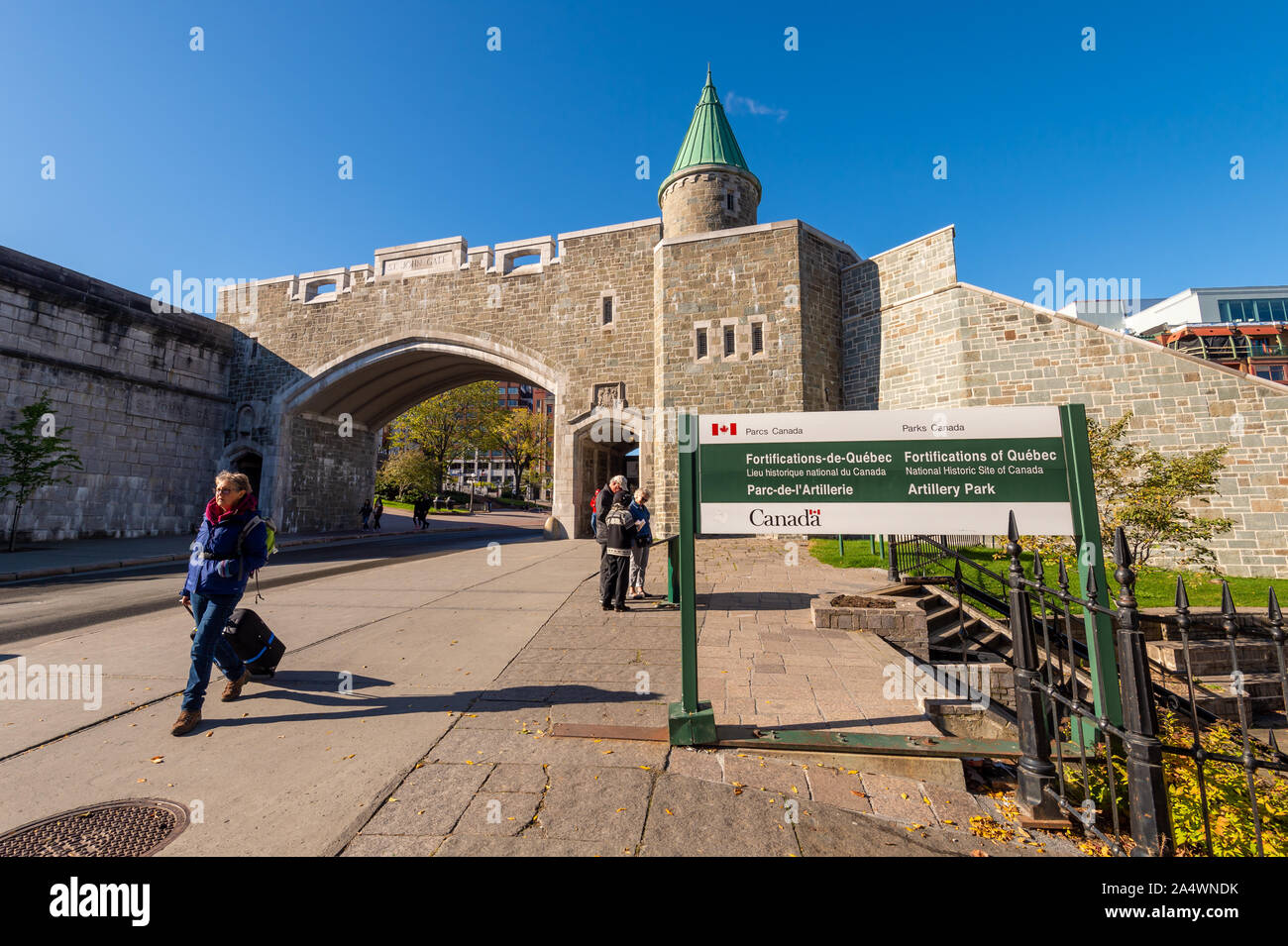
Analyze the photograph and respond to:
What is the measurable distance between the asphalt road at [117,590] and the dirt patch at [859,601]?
7.56 metres

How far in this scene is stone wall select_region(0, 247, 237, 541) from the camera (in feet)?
49.1

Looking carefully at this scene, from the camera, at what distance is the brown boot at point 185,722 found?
3.27 metres

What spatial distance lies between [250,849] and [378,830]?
47 cm

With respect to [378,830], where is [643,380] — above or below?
above

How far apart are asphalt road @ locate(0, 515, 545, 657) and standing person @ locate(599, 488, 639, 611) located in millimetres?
4819

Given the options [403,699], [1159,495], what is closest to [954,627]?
[1159,495]

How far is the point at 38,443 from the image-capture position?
1423cm

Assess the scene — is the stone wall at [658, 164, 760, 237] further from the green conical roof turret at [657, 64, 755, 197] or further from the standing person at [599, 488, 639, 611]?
the standing person at [599, 488, 639, 611]

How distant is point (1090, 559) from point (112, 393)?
2421cm

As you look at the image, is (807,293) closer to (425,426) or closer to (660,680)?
(660,680)

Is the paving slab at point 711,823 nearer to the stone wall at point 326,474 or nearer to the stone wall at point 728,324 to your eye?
the stone wall at point 728,324

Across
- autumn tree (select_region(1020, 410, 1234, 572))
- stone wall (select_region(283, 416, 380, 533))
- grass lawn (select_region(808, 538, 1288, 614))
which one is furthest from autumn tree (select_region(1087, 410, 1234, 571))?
stone wall (select_region(283, 416, 380, 533))

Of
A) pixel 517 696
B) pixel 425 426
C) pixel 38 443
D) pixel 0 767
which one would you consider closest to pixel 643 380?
pixel 517 696
